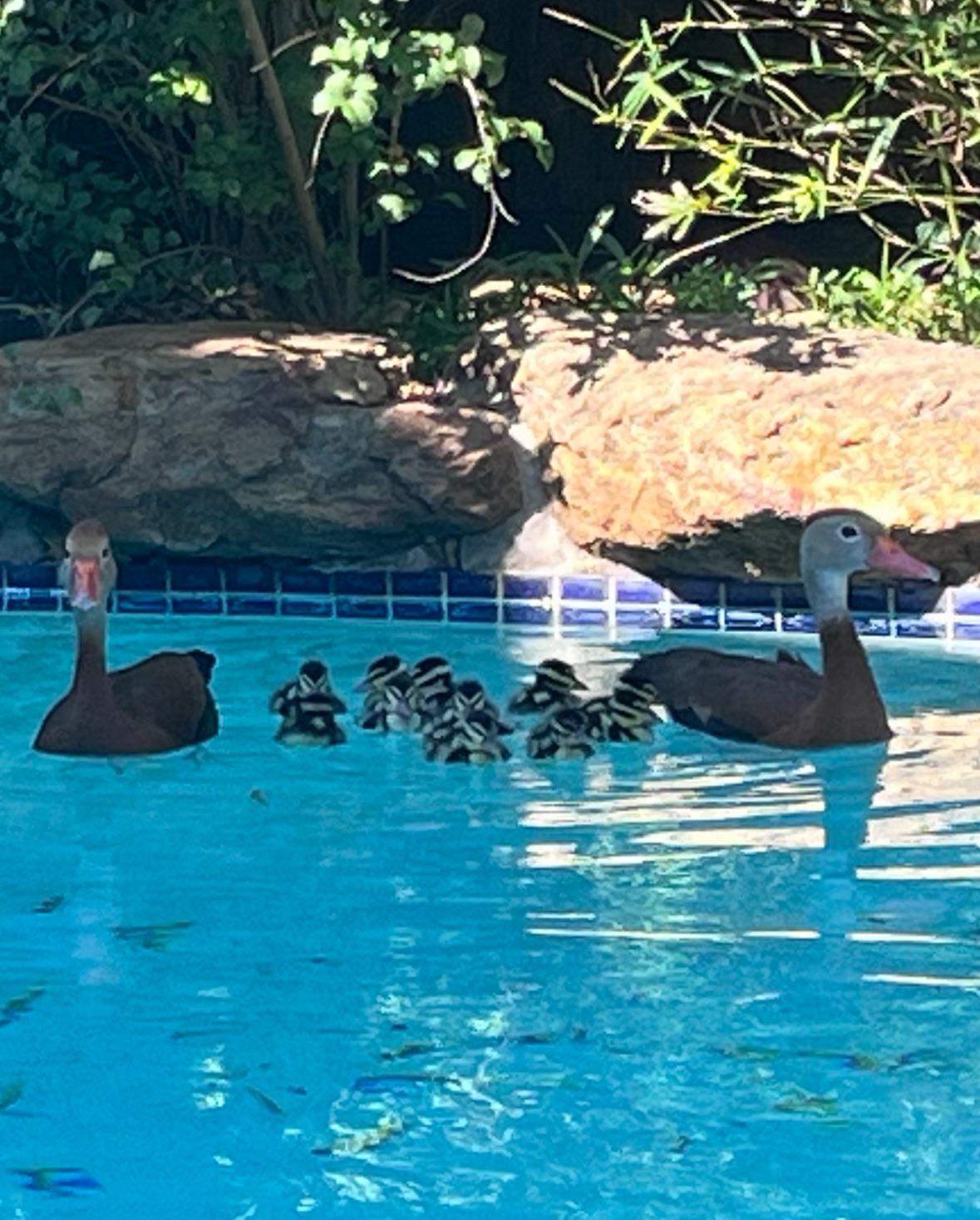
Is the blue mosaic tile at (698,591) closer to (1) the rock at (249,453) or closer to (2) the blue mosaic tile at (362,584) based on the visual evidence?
(1) the rock at (249,453)

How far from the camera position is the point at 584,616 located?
10.3 metres

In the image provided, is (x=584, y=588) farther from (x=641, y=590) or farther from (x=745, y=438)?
(x=745, y=438)

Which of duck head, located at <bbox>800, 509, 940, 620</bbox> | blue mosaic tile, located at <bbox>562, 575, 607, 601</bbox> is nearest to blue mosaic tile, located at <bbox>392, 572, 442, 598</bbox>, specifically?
blue mosaic tile, located at <bbox>562, 575, 607, 601</bbox>

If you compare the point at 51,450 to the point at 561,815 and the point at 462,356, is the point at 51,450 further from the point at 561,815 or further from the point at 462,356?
the point at 561,815

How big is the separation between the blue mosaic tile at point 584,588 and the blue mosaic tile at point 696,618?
28 centimetres

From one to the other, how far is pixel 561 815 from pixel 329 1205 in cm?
270

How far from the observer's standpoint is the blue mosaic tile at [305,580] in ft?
34.9

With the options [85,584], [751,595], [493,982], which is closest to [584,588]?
[751,595]

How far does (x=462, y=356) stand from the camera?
11.0 metres

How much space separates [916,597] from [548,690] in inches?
87.6

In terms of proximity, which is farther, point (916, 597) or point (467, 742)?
point (916, 597)

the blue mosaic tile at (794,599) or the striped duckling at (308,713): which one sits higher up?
the blue mosaic tile at (794,599)

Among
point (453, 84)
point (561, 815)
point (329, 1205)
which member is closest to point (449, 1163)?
point (329, 1205)

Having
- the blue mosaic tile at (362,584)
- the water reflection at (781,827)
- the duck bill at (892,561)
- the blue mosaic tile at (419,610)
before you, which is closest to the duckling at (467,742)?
the water reflection at (781,827)
